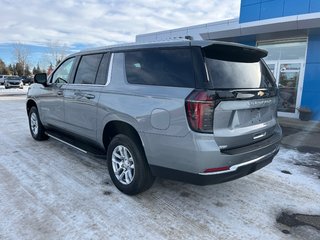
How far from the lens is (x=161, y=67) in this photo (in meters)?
3.11

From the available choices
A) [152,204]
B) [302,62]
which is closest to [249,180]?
[152,204]

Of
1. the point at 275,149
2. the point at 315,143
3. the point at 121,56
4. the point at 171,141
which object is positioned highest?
the point at 121,56

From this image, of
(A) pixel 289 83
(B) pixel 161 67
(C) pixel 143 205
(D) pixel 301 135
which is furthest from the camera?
(A) pixel 289 83

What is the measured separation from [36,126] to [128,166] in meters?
3.58

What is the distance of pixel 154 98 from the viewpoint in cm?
300

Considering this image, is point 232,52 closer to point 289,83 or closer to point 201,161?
point 201,161

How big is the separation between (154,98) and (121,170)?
1200 mm

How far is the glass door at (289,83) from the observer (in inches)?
431

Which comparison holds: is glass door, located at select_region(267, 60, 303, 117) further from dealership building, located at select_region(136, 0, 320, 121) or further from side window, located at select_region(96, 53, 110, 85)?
side window, located at select_region(96, 53, 110, 85)

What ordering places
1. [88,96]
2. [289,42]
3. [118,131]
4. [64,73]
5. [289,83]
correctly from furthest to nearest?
[289,83] → [289,42] → [64,73] → [88,96] → [118,131]

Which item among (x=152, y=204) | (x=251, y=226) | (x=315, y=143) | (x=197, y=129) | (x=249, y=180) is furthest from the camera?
(x=315, y=143)

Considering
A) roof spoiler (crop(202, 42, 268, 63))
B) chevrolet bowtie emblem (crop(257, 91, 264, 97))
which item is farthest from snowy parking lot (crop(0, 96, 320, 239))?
roof spoiler (crop(202, 42, 268, 63))

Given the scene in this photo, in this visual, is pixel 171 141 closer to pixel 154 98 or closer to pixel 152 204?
pixel 154 98

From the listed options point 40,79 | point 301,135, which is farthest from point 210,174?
point 301,135
